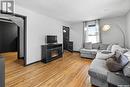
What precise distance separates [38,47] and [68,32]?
3467 millimetres

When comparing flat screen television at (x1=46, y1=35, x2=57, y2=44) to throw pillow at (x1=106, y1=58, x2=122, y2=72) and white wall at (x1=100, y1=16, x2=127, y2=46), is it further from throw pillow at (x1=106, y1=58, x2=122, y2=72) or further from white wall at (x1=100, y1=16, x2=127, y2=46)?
throw pillow at (x1=106, y1=58, x2=122, y2=72)

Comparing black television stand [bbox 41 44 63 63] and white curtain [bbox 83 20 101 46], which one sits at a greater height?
white curtain [bbox 83 20 101 46]

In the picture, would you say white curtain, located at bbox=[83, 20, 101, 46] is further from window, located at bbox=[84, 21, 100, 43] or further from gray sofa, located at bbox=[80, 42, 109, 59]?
gray sofa, located at bbox=[80, 42, 109, 59]

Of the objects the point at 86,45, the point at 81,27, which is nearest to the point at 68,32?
the point at 81,27

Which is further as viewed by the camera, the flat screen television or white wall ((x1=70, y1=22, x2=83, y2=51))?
white wall ((x1=70, y1=22, x2=83, y2=51))

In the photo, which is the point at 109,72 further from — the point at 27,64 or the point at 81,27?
the point at 81,27

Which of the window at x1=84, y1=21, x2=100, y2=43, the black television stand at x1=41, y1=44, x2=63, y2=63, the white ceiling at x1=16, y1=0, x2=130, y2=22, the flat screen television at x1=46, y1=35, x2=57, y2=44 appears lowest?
the black television stand at x1=41, y1=44, x2=63, y2=63

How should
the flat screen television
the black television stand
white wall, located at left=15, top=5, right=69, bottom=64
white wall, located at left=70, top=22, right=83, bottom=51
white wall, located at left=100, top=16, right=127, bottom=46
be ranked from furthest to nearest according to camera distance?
white wall, located at left=70, top=22, right=83, bottom=51, white wall, located at left=100, top=16, right=127, bottom=46, the flat screen television, the black television stand, white wall, located at left=15, top=5, right=69, bottom=64

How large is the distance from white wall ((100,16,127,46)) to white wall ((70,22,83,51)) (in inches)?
60.6

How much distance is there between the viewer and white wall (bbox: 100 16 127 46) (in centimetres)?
517

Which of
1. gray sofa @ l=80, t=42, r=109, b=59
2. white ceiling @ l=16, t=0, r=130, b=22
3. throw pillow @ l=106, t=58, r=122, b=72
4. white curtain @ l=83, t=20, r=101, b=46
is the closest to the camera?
throw pillow @ l=106, t=58, r=122, b=72

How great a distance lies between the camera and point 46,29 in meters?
4.77

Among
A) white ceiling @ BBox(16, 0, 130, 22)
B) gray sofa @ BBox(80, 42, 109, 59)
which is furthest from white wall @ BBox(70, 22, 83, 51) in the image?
white ceiling @ BBox(16, 0, 130, 22)

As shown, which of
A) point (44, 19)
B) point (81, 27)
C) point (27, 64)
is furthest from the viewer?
point (81, 27)
